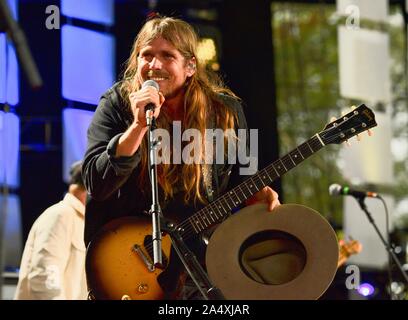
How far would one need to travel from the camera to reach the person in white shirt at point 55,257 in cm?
379

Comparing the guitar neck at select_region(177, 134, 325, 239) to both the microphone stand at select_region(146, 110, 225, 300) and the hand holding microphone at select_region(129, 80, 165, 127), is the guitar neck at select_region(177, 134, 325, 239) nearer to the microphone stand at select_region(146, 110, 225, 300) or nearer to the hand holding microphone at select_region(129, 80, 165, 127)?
the microphone stand at select_region(146, 110, 225, 300)

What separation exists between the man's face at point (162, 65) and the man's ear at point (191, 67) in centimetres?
6

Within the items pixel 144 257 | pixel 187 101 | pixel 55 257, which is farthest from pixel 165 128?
pixel 55 257

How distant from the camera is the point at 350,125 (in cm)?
343

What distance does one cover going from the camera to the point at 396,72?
9.87m

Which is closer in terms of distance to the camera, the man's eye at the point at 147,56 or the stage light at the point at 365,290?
the man's eye at the point at 147,56

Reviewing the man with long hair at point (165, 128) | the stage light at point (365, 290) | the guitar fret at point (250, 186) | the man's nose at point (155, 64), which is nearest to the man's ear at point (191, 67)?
the man with long hair at point (165, 128)

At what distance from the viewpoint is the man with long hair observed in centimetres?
338

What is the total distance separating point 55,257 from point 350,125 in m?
1.50

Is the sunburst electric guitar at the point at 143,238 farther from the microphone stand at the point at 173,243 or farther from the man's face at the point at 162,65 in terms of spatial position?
the man's face at the point at 162,65

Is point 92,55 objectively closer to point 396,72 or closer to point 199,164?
point 199,164

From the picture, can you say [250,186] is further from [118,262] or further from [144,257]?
[118,262]

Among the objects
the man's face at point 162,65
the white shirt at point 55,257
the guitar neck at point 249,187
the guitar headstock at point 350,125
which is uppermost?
the man's face at point 162,65
